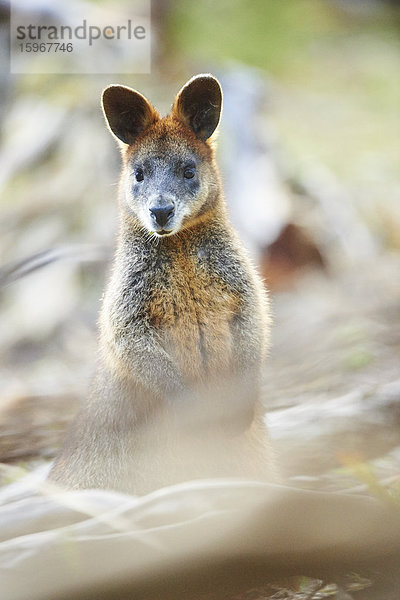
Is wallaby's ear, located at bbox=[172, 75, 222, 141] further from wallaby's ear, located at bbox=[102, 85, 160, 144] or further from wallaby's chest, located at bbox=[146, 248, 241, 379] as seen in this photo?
wallaby's chest, located at bbox=[146, 248, 241, 379]

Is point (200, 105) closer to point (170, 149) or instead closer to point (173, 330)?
point (170, 149)

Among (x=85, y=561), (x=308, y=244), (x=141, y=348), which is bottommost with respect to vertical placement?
(x=85, y=561)

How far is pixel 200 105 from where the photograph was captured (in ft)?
13.7

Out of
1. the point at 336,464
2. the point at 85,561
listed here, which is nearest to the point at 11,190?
the point at 336,464

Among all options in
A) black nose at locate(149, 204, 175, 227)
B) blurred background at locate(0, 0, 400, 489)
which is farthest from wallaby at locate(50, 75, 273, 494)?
blurred background at locate(0, 0, 400, 489)

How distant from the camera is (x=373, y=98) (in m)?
14.1

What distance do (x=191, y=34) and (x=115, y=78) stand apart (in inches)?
191

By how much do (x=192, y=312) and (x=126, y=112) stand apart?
1.12 metres

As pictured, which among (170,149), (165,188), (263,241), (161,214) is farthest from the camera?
(263,241)

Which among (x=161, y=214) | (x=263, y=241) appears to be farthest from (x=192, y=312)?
(x=263, y=241)

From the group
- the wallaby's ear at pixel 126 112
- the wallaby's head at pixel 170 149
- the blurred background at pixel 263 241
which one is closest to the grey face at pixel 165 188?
the wallaby's head at pixel 170 149

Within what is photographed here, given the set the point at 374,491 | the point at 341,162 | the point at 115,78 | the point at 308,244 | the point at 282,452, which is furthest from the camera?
the point at 341,162

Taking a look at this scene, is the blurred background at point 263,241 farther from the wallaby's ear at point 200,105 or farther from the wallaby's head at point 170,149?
the wallaby's ear at point 200,105

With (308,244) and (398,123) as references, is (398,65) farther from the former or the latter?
(308,244)
